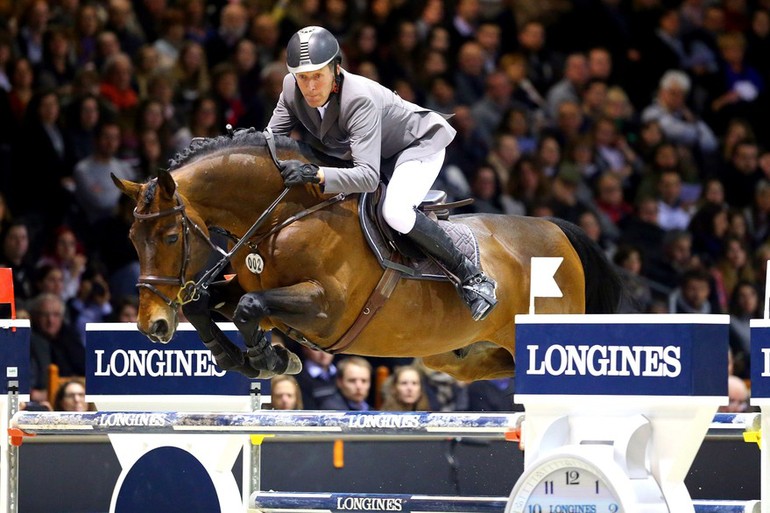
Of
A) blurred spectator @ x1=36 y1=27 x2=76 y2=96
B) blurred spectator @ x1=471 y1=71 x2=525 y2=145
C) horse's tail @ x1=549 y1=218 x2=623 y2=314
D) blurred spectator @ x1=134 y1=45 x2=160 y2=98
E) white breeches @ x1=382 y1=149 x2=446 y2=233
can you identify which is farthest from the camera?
blurred spectator @ x1=471 y1=71 x2=525 y2=145

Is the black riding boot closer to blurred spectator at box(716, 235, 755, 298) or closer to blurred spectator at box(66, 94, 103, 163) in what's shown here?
blurred spectator at box(66, 94, 103, 163)

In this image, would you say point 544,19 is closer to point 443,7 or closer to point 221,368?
point 443,7

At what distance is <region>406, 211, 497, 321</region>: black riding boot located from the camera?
19.8ft

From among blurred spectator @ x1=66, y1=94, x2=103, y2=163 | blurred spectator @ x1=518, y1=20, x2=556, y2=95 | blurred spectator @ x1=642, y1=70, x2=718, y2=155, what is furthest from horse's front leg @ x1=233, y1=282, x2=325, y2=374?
blurred spectator @ x1=518, y1=20, x2=556, y2=95

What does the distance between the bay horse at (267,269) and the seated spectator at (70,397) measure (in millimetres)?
2073

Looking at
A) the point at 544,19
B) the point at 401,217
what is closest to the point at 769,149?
the point at 544,19

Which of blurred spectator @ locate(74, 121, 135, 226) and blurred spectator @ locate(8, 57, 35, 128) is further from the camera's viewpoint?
blurred spectator @ locate(8, 57, 35, 128)

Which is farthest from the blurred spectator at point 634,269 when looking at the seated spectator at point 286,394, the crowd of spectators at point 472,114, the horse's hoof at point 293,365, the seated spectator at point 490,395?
the horse's hoof at point 293,365

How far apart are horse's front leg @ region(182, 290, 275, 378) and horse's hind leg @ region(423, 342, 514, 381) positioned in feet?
3.93

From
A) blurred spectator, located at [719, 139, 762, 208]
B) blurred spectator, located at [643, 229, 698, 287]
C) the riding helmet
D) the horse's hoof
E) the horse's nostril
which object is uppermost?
blurred spectator, located at [719, 139, 762, 208]

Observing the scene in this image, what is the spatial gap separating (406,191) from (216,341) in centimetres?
102

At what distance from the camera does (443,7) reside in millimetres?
13180

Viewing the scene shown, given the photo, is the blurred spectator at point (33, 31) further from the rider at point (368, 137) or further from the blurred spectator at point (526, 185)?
the rider at point (368, 137)

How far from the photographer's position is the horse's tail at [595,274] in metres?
7.27
